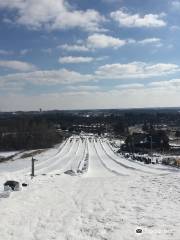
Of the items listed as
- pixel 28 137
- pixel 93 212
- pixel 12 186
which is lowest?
pixel 28 137

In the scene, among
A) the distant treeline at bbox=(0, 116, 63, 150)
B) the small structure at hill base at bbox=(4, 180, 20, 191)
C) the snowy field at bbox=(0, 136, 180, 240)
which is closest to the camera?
the snowy field at bbox=(0, 136, 180, 240)

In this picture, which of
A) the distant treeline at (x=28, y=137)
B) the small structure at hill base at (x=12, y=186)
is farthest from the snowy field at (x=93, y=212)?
the distant treeline at (x=28, y=137)

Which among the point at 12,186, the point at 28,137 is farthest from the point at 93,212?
the point at 28,137

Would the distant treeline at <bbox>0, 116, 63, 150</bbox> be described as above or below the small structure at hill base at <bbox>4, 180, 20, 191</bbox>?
below

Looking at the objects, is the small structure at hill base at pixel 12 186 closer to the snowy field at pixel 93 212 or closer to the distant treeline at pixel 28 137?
the snowy field at pixel 93 212

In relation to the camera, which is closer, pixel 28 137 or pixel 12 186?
pixel 12 186

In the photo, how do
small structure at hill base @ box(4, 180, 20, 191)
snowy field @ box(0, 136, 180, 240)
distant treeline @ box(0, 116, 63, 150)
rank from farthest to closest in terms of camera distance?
distant treeline @ box(0, 116, 63, 150) → small structure at hill base @ box(4, 180, 20, 191) → snowy field @ box(0, 136, 180, 240)

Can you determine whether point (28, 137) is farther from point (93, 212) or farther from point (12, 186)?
point (93, 212)

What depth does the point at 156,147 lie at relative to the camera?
276 ft

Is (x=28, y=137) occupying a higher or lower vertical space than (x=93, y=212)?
lower

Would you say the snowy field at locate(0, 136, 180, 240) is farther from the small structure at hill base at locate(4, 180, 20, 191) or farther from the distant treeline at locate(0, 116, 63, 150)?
the distant treeline at locate(0, 116, 63, 150)

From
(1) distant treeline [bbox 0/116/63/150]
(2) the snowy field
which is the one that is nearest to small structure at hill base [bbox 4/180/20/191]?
(2) the snowy field

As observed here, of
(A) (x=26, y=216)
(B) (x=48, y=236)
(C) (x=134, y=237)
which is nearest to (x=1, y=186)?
(A) (x=26, y=216)

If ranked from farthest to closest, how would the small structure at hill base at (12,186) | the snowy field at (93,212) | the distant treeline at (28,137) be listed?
Result: the distant treeline at (28,137) < the small structure at hill base at (12,186) < the snowy field at (93,212)
